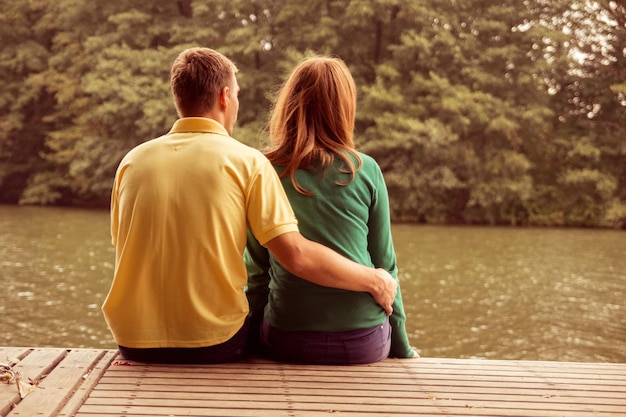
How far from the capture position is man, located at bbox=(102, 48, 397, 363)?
7.41 ft

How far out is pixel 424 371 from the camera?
250 cm

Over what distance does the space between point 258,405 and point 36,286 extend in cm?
831

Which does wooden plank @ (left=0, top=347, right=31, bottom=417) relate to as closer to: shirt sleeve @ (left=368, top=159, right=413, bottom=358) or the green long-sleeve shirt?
the green long-sleeve shirt

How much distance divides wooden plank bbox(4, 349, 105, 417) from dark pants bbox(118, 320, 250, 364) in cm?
14

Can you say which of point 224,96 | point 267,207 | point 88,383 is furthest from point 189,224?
point 88,383

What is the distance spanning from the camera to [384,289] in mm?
2469

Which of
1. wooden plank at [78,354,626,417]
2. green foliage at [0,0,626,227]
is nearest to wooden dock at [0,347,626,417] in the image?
wooden plank at [78,354,626,417]

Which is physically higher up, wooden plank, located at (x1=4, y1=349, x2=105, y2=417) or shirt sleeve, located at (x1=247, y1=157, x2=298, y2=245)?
shirt sleeve, located at (x1=247, y1=157, x2=298, y2=245)

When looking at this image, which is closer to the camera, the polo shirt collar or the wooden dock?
the wooden dock

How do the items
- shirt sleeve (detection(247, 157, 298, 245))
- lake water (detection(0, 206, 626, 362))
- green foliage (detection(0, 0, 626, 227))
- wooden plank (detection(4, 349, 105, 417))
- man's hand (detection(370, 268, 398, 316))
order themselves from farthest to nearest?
green foliage (detection(0, 0, 626, 227)) < lake water (detection(0, 206, 626, 362)) < man's hand (detection(370, 268, 398, 316)) < shirt sleeve (detection(247, 157, 298, 245)) < wooden plank (detection(4, 349, 105, 417))

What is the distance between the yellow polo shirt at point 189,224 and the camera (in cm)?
226

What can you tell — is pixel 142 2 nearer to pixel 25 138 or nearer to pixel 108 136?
pixel 108 136

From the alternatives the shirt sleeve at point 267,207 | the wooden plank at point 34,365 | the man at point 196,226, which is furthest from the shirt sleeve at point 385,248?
the wooden plank at point 34,365

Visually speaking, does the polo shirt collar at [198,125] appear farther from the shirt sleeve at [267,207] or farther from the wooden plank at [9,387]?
the wooden plank at [9,387]
